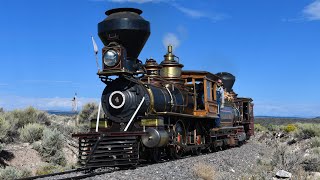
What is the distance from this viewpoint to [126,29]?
13719 millimetres

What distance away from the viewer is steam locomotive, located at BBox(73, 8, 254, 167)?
39.9 feet

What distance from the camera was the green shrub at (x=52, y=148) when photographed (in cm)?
1584

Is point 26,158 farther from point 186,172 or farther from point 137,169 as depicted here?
point 186,172

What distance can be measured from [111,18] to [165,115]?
358 centimetres

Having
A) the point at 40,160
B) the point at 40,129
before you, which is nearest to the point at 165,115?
the point at 40,160

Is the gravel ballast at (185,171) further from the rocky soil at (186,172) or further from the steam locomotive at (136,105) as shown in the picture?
the steam locomotive at (136,105)

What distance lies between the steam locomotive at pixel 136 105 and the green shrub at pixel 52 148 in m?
1.76

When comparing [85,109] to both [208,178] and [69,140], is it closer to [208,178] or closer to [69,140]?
[69,140]

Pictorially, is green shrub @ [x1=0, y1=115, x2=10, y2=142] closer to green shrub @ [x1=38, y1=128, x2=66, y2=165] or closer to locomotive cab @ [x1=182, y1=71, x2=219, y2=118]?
green shrub @ [x1=38, y1=128, x2=66, y2=165]

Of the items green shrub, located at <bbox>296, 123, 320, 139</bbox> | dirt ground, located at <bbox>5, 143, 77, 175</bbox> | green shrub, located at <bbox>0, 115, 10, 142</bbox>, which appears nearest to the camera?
dirt ground, located at <bbox>5, 143, 77, 175</bbox>

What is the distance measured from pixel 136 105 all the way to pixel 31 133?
6.28 m

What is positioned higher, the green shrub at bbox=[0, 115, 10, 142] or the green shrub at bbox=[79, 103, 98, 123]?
the green shrub at bbox=[79, 103, 98, 123]

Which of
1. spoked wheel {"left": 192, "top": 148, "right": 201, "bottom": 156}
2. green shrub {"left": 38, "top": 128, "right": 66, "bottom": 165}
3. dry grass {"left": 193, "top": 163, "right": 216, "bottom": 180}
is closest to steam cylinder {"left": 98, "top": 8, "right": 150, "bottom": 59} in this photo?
green shrub {"left": 38, "top": 128, "right": 66, "bottom": 165}

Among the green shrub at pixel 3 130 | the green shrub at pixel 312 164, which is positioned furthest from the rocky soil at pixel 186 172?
the green shrub at pixel 3 130
